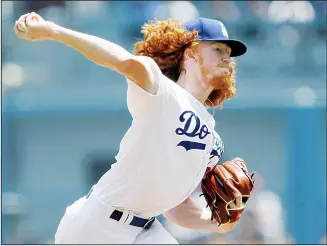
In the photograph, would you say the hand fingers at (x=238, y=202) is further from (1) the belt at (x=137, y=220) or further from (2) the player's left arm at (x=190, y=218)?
(1) the belt at (x=137, y=220)

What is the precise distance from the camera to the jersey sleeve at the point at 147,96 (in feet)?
11.0

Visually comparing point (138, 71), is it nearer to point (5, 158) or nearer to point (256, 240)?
point (256, 240)

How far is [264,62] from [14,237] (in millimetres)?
3352

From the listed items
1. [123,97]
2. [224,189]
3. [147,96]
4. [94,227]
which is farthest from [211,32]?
[123,97]

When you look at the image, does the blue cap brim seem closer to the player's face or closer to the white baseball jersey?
the player's face

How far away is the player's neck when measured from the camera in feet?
12.3

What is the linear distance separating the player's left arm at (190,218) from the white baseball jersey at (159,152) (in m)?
0.36

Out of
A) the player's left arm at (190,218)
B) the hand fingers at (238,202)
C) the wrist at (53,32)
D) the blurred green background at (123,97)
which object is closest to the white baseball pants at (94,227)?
the player's left arm at (190,218)

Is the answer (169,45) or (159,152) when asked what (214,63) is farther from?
(159,152)

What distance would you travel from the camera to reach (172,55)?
3.84 meters

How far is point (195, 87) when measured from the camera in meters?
3.76

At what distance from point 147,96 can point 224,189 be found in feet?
2.52

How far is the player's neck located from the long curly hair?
56 millimetres

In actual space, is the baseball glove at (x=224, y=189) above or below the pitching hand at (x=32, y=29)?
below
